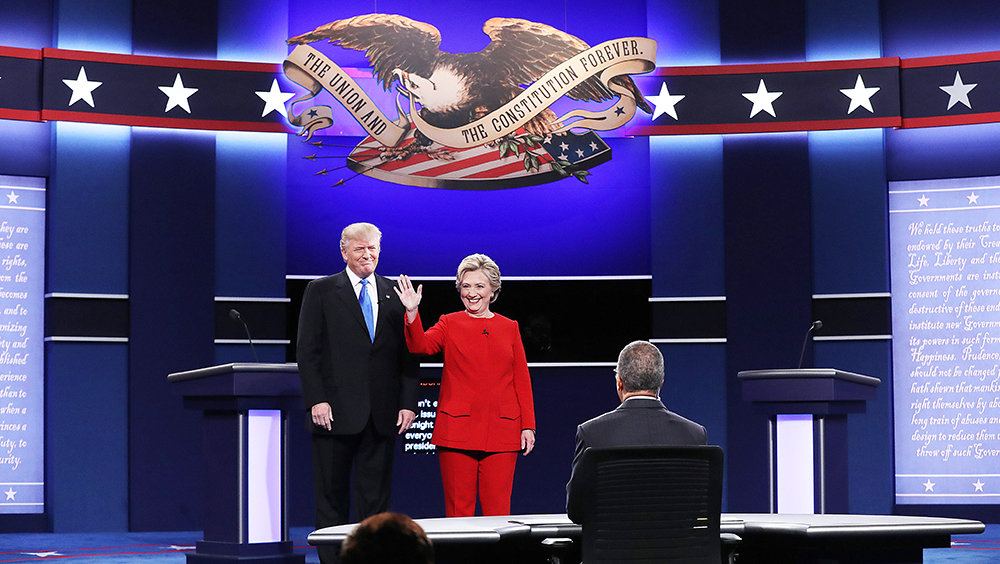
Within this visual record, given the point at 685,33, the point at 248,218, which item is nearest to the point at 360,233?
the point at 248,218

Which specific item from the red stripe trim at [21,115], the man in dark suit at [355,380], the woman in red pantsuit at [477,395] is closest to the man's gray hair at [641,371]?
the woman in red pantsuit at [477,395]

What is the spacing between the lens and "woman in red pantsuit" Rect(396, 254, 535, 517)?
13.0 ft

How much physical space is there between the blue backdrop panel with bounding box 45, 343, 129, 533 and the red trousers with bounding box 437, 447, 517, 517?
363 centimetres

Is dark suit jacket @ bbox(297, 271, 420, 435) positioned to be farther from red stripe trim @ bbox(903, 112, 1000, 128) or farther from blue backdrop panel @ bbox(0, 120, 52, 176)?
red stripe trim @ bbox(903, 112, 1000, 128)

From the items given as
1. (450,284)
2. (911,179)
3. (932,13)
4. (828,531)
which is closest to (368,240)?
(828,531)

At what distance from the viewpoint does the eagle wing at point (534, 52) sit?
732 cm

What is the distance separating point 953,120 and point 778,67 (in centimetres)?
123

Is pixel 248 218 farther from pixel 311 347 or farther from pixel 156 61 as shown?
pixel 311 347

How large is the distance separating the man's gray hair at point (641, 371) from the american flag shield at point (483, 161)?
4497mm

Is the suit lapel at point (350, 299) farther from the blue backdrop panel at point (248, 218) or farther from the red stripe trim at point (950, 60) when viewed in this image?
the red stripe trim at point (950, 60)

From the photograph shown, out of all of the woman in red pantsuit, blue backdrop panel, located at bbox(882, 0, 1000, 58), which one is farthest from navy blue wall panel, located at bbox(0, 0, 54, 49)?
blue backdrop panel, located at bbox(882, 0, 1000, 58)

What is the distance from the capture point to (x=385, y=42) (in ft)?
23.8

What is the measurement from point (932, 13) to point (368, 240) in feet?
16.8

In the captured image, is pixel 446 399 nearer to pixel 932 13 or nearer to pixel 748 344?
pixel 748 344
